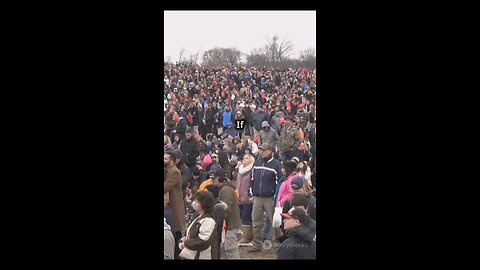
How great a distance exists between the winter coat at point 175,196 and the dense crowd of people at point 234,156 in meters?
0.01

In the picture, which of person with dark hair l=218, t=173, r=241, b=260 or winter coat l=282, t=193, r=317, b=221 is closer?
winter coat l=282, t=193, r=317, b=221

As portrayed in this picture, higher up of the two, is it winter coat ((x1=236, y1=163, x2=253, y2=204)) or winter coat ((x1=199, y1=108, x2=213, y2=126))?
winter coat ((x1=199, y1=108, x2=213, y2=126))

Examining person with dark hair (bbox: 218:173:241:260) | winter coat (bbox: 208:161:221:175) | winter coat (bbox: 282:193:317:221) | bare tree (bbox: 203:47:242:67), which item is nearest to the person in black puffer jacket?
winter coat (bbox: 282:193:317:221)

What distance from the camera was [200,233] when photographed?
9.27 metres

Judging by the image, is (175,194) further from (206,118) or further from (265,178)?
(206,118)

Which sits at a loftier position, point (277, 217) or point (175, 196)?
point (175, 196)

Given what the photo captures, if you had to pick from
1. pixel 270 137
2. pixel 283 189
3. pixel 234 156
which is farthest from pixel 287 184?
pixel 234 156

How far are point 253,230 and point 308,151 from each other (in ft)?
4.73

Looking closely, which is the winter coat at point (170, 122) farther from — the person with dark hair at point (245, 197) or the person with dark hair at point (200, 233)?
the person with dark hair at point (200, 233)

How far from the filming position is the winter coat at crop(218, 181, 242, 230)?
10.1 meters

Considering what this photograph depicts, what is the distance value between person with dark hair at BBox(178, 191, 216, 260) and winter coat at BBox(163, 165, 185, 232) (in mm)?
420

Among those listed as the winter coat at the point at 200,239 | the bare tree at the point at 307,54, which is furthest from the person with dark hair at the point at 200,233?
the bare tree at the point at 307,54

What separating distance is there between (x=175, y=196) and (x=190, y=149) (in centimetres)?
104

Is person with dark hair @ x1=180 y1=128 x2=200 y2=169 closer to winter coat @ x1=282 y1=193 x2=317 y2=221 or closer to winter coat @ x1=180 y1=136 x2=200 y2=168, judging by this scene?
winter coat @ x1=180 y1=136 x2=200 y2=168
